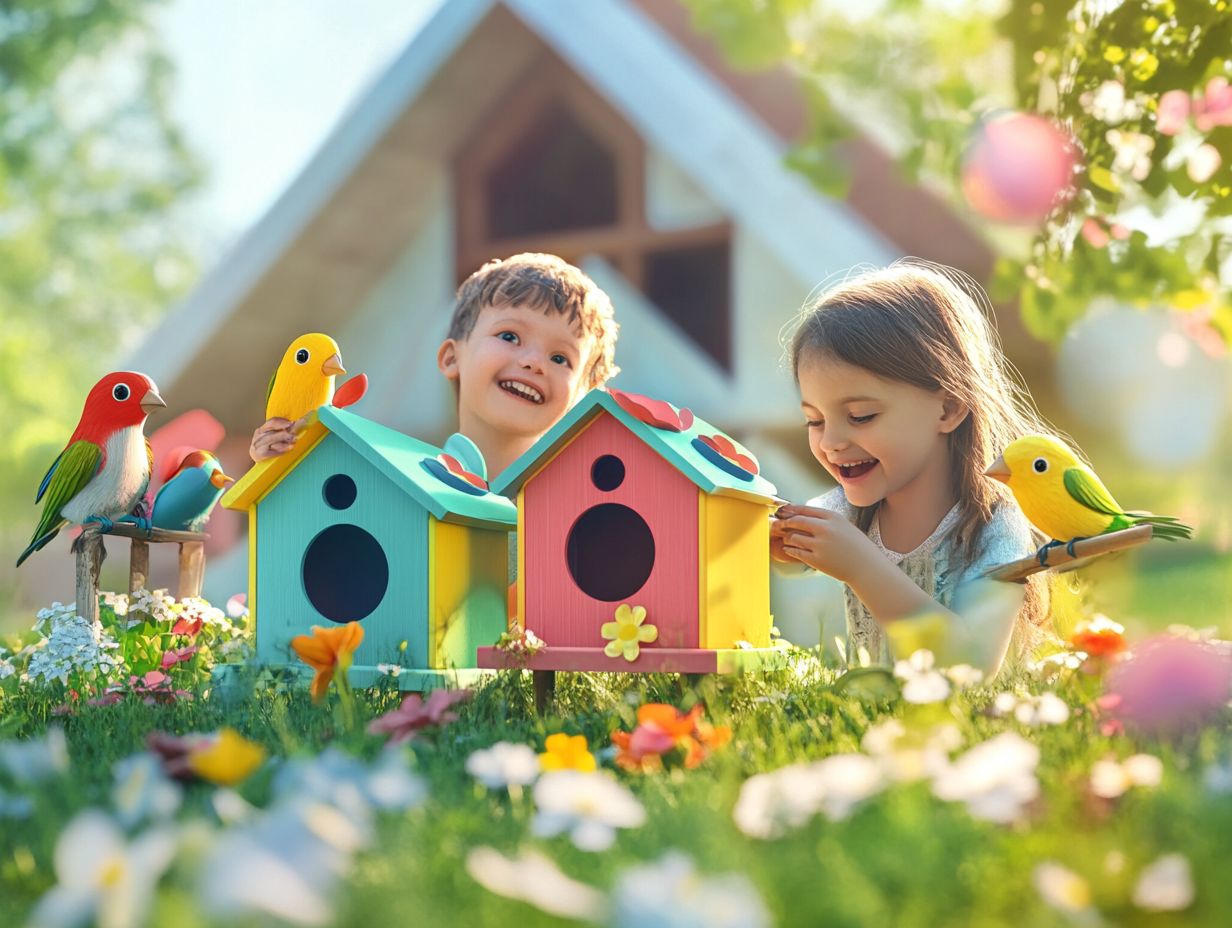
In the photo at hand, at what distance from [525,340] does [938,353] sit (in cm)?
118

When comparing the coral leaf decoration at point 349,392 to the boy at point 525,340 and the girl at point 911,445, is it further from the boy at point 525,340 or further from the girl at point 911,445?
the girl at point 911,445

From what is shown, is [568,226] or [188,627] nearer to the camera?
[188,627]

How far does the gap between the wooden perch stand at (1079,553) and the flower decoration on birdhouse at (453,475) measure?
1197 mm

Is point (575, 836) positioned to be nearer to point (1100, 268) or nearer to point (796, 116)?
point (1100, 268)

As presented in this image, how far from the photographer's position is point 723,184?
6.45m

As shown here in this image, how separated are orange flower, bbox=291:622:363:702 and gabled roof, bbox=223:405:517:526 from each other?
1.24 ft

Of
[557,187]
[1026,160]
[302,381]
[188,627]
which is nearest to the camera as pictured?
[302,381]

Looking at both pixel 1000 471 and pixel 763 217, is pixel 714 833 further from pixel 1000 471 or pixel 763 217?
pixel 763 217

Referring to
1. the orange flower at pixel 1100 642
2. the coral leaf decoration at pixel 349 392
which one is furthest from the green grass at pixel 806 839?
the coral leaf decoration at pixel 349 392

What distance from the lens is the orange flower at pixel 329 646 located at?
2.34 metres

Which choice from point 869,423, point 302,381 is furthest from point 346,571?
point 869,423

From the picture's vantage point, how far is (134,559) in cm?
367

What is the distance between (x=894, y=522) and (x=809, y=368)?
0.50 metres

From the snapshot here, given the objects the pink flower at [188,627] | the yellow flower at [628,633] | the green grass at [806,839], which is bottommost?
the green grass at [806,839]
